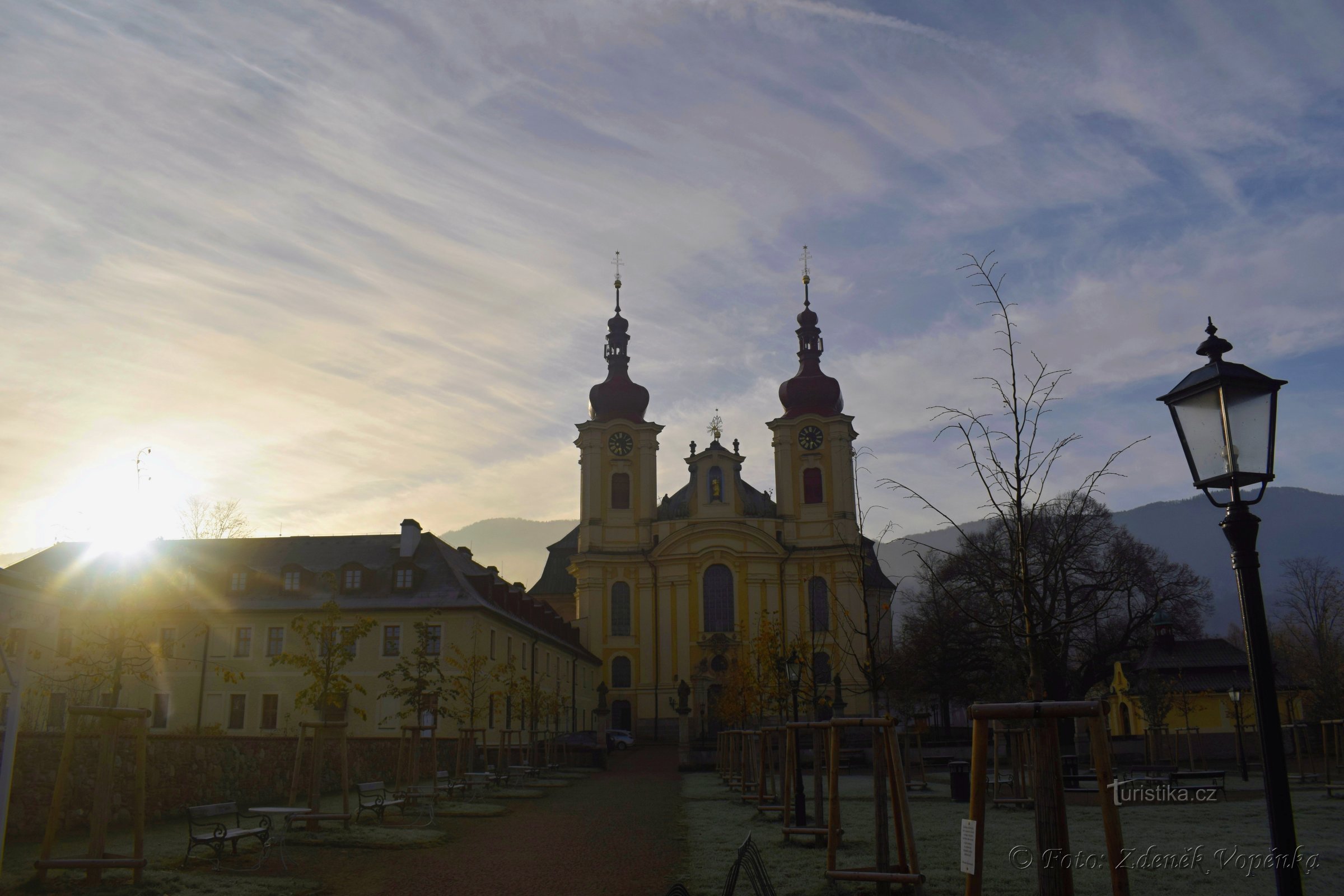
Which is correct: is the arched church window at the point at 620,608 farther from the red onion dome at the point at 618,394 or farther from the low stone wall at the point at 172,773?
the low stone wall at the point at 172,773

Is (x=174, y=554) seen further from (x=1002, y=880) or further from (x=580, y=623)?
(x=1002, y=880)

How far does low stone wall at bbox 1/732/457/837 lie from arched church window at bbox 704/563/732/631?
44.9m

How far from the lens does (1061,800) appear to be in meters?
7.55

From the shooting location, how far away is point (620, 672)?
71.7 m

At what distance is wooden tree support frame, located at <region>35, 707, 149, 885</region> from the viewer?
1161cm

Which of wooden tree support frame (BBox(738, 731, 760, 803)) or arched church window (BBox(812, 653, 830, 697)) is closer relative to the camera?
wooden tree support frame (BBox(738, 731, 760, 803))

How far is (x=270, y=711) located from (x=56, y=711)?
8.64 m

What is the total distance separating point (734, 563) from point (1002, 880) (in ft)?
196

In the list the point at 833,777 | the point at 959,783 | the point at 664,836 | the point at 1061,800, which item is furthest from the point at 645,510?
the point at 1061,800

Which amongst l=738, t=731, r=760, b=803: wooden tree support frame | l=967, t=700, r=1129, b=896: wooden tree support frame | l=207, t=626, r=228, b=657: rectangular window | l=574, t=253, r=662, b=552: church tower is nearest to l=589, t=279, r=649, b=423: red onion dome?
l=574, t=253, r=662, b=552: church tower

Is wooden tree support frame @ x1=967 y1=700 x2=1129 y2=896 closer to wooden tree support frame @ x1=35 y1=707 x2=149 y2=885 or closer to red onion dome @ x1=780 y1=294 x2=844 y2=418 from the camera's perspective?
wooden tree support frame @ x1=35 y1=707 x2=149 y2=885

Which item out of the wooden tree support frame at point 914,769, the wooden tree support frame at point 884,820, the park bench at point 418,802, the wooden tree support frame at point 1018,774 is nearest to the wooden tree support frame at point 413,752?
the park bench at point 418,802

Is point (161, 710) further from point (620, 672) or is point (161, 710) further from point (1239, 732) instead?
point (1239, 732)

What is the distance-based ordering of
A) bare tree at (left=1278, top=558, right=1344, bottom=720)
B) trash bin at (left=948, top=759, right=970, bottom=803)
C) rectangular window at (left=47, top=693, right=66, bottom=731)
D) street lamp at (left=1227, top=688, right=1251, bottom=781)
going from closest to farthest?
trash bin at (left=948, top=759, right=970, bottom=803) < street lamp at (left=1227, top=688, right=1251, bottom=781) < rectangular window at (left=47, top=693, right=66, bottom=731) < bare tree at (left=1278, top=558, right=1344, bottom=720)
